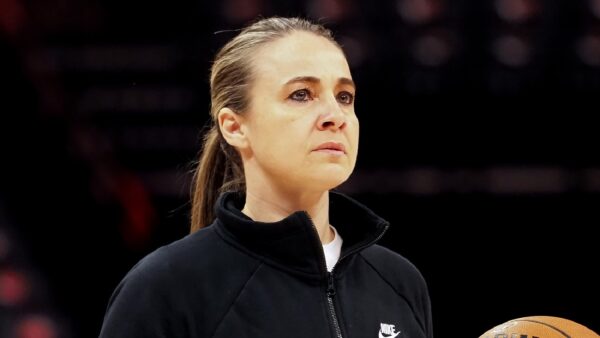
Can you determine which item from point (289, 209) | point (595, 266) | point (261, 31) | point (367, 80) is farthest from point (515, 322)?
point (367, 80)

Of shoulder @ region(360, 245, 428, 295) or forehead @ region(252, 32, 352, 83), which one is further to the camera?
shoulder @ region(360, 245, 428, 295)

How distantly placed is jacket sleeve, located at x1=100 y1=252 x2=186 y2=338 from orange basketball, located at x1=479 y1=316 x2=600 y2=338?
59 cm

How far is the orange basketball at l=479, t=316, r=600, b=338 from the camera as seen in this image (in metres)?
1.82

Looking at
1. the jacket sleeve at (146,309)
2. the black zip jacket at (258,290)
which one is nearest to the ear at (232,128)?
the black zip jacket at (258,290)

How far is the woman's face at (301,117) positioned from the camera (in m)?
1.73

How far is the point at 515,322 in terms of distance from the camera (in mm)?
1866

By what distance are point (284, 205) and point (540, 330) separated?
52 cm

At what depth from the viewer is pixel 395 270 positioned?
1.94 meters

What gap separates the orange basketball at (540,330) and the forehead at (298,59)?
548 mm

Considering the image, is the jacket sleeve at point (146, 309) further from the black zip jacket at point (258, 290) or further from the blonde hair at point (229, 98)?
the blonde hair at point (229, 98)

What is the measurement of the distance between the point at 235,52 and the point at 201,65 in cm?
304

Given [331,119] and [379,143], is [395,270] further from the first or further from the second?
[379,143]

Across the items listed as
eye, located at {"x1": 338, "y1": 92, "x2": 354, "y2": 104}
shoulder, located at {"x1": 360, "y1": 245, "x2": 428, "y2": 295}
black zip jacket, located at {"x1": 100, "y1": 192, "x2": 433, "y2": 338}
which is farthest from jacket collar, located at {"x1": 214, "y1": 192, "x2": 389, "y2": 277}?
eye, located at {"x1": 338, "y1": 92, "x2": 354, "y2": 104}

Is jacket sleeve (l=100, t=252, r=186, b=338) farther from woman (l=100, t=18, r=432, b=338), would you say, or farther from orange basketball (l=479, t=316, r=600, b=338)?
orange basketball (l=479, t=316, r=600, b=338)
